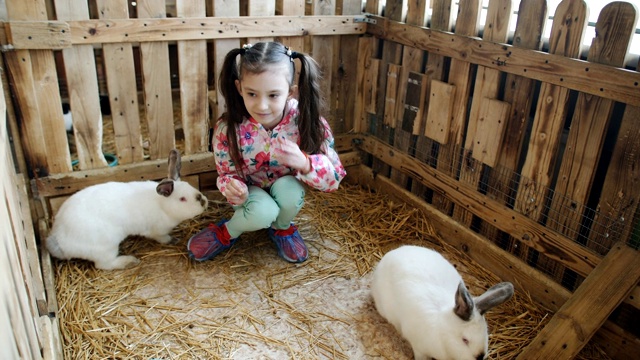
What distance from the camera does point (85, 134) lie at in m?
3.44

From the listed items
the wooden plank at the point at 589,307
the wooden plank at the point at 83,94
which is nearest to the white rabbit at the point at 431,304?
the wooden plank at the point at 589,307

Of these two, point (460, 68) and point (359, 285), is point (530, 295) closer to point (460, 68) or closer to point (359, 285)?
point (359, 285)

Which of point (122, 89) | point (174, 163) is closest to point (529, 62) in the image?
point (174, 163)

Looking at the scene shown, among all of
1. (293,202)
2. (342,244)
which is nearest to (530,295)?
(342,244)

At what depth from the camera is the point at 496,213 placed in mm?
3203

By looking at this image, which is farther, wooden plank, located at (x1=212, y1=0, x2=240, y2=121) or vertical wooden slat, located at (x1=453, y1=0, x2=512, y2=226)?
wooden plank, located at (x1=212, y1=0, x2=240, y2=121)

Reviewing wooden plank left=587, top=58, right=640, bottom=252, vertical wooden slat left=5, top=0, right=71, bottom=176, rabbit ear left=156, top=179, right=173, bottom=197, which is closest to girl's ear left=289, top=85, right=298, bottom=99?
rabbit ear left=156, top=179, right=173, bottom=197

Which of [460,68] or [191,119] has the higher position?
[460,68]

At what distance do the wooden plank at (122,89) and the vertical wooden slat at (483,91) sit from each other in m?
2.20

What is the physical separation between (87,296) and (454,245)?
235 centimetres

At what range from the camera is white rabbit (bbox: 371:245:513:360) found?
2244 millimetres

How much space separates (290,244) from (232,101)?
1.01 metres

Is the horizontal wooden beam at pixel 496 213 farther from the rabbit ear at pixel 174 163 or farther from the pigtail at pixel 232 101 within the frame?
the rabbit ear at pixel 174 163

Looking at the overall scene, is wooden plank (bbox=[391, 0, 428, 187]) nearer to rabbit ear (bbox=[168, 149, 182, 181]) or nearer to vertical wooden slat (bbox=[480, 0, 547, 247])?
vertical wooden slat (bbox=[480, 0, 547, 247])
